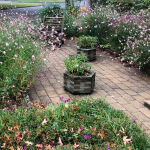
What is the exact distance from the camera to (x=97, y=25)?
27.9ft

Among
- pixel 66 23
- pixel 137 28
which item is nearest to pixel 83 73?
pixel 137 28

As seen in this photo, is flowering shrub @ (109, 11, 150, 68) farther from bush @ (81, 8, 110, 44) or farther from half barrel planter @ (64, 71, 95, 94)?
half barrel planter @ (64, 71, 95, 94)

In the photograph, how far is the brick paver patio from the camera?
450 cm

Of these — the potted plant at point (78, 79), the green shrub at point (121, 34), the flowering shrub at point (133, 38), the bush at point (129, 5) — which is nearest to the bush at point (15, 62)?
the potted plant at point (78, 79)

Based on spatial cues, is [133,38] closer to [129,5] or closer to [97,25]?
[97,25]

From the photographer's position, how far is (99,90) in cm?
526

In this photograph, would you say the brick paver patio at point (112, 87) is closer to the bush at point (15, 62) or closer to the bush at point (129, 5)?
the bush at point (15, 62)

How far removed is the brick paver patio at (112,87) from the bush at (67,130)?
2.04 feet

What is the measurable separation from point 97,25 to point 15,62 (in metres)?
4.77

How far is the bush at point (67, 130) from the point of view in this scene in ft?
9.94

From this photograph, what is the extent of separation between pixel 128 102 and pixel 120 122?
4.68 ft

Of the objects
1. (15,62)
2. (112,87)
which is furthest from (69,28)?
(15,62)

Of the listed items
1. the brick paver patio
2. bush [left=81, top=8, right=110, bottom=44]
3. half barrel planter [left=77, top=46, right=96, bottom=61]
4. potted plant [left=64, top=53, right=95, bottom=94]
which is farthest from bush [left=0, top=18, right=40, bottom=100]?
bush [left=81, top=8, right=110, bottom=44]

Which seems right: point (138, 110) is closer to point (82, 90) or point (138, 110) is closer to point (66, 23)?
point (82, 90)
